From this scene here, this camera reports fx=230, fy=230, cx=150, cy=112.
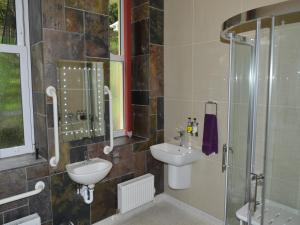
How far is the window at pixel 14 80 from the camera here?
7.34 ft

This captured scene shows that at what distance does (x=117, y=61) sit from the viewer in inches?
120

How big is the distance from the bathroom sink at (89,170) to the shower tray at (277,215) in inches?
50.2

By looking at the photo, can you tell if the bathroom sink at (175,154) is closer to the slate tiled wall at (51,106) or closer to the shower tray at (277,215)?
the slate tiled wall at (51,106)

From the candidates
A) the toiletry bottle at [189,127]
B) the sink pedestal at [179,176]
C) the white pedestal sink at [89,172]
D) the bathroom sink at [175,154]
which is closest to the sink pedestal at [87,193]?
the white pedestal sink at [89,172]

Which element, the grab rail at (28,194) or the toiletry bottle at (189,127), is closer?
the grab rail at (28,194)

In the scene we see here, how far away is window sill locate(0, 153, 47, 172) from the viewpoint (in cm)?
201

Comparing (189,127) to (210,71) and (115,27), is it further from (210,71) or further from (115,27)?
(115,27)

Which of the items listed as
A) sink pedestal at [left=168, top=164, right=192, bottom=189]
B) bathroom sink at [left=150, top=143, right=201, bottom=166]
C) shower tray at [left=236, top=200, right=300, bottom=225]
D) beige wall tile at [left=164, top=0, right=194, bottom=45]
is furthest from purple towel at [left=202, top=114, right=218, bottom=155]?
beige wall tile at [left=164, top=0, right=194, bottom=45]

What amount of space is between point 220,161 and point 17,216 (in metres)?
2.03

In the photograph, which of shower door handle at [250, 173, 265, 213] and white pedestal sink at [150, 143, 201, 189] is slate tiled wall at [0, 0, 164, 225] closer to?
white pedestal sink at [150, 143, 201, 189]

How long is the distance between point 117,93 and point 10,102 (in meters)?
1.26

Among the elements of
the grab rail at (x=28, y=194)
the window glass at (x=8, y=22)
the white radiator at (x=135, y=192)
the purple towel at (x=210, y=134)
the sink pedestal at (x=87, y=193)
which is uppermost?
the window glass at (x=8, y=22)

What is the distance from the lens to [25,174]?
2.02m

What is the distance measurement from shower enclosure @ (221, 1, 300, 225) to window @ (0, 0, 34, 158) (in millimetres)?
1949
